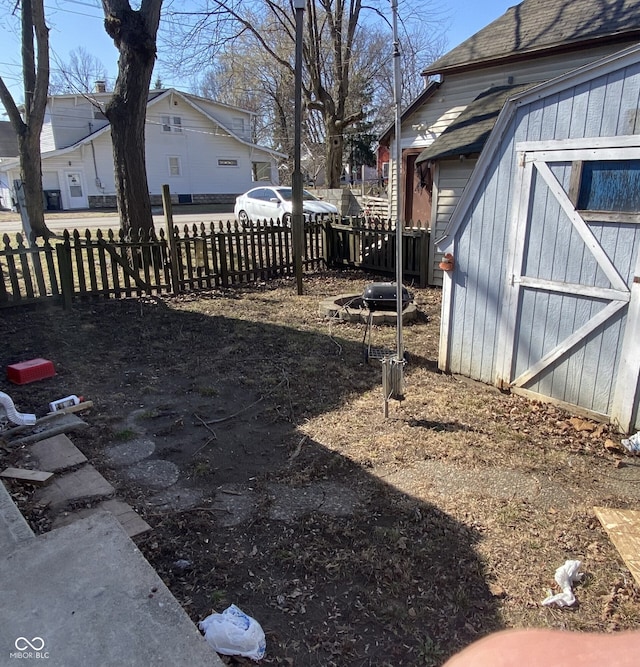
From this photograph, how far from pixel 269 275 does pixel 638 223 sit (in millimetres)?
7362

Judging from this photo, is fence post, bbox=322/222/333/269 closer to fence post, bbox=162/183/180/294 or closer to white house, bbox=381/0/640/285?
white house, bbox=381/0/640/285

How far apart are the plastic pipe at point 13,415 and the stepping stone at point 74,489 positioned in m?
0.89

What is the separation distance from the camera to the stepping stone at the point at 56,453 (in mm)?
3324

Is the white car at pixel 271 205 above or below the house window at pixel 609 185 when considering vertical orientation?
below

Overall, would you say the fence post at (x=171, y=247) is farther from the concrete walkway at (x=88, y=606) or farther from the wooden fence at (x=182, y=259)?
the concrete walkway at (x=88, y=606)

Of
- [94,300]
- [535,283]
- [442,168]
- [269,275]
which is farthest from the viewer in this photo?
[269,275]

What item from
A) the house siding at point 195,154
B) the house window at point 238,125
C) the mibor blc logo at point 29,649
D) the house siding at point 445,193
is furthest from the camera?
the house window at point 238,125

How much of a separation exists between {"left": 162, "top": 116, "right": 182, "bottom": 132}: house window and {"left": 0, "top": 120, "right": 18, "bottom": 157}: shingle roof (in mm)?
11330

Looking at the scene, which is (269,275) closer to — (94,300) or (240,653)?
(94,300)

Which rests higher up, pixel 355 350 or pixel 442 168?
pixel 442 168

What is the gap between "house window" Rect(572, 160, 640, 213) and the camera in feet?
12.1

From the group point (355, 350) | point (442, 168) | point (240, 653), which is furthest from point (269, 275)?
point (240, 653)

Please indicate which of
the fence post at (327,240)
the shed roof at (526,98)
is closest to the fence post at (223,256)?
the fence post at (327,240)

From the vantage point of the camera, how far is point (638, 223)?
3.68 metres
